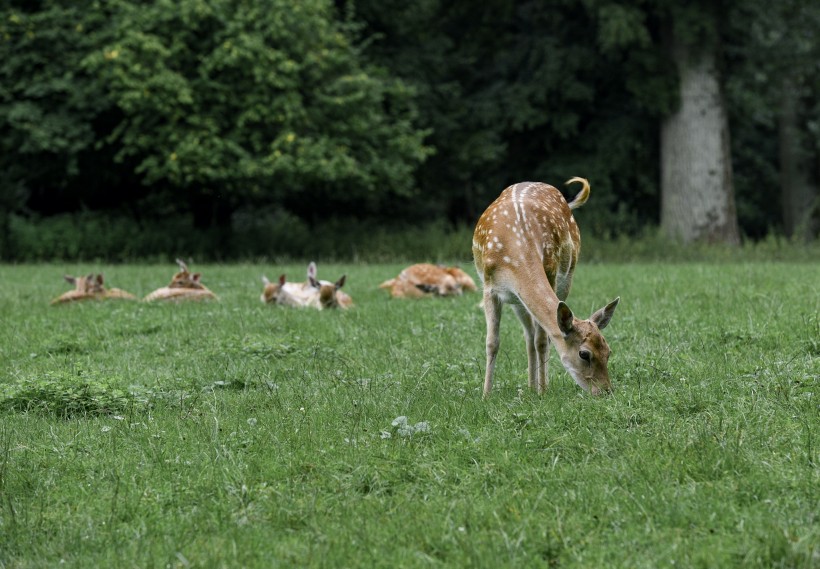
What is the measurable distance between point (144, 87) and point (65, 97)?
324 cm

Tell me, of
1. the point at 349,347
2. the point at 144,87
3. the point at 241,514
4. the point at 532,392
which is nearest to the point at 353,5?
the point at 144,87

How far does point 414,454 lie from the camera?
17.6ft

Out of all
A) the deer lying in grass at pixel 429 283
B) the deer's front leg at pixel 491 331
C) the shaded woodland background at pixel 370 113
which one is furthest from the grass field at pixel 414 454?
the shaded woodland background at pixel 370 113

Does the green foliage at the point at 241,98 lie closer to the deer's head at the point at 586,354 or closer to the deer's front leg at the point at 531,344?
the deer's front leg at the point at 531,344

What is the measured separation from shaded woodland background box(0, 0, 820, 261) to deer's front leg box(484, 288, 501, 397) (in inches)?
611

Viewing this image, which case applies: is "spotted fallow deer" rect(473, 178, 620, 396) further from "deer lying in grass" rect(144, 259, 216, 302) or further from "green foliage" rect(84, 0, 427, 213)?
"green foliage" rect(84, 0, 427, 213)

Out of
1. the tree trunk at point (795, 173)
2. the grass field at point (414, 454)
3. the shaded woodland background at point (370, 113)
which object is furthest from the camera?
the tree trunk at point (795, 173)

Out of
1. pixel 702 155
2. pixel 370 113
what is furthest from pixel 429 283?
pixel 702 155

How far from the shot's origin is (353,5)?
27031mm

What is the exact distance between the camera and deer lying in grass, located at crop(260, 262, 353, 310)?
40.9 ft

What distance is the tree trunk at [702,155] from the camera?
24828 millimetres

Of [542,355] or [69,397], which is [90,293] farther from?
[542,355]

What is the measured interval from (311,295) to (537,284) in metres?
6.58

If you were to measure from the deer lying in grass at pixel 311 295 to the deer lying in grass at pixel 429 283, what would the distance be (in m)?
0.87
